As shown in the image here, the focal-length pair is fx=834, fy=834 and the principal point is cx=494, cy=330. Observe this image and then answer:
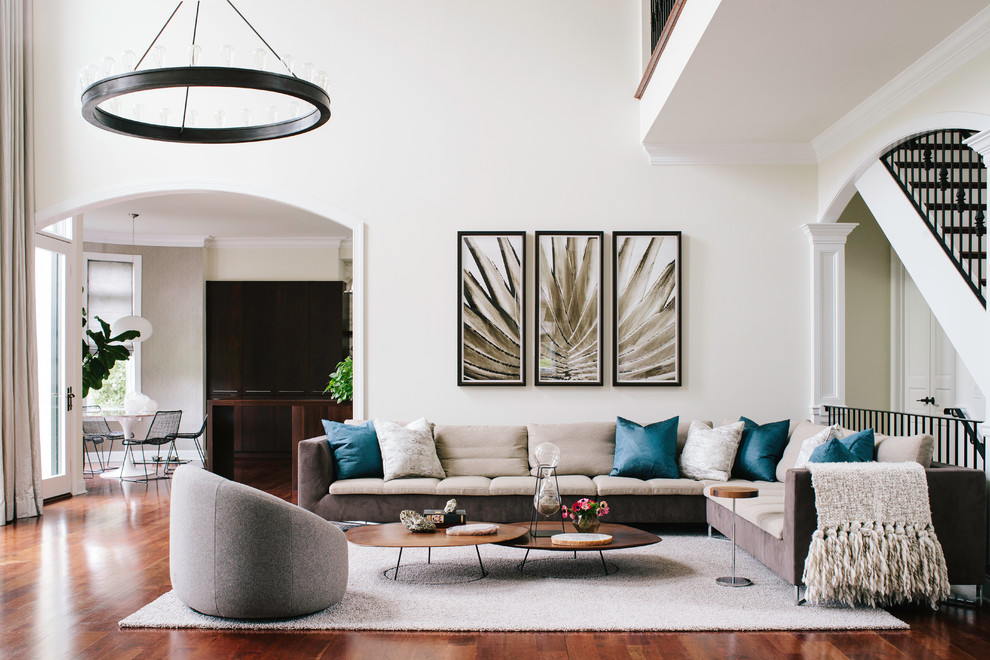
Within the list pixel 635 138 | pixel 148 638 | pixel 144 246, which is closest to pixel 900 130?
pixel 635 138

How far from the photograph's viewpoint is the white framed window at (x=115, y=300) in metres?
10.3

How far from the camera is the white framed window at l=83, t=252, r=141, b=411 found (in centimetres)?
1033

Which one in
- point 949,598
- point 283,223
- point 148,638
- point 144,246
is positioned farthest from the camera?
point 144,246

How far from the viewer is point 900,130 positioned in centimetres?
513

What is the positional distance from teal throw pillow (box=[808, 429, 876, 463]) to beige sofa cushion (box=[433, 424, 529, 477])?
2.29 metres

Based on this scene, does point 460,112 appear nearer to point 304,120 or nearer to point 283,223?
point 304,120

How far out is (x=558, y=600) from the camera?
4047 millimetres

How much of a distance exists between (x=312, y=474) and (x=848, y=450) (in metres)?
3.37

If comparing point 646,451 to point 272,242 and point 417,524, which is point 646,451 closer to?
point 417,524

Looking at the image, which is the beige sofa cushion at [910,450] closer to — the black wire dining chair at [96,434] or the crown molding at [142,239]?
the black wire dining chair at [96,434]

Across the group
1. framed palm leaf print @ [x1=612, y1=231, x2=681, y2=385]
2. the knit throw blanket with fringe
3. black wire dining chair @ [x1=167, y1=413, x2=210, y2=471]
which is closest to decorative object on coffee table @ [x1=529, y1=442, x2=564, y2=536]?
the knit throw blanket with fringe

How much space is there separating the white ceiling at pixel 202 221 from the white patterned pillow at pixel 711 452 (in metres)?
4.73

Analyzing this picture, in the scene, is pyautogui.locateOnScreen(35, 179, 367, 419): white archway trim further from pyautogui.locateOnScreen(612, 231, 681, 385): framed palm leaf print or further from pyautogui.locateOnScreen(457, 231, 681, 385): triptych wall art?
pyautogui.locateOnScreen(612, 231, 681, 385): framed palm leaf print

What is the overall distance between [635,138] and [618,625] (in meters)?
4.12
